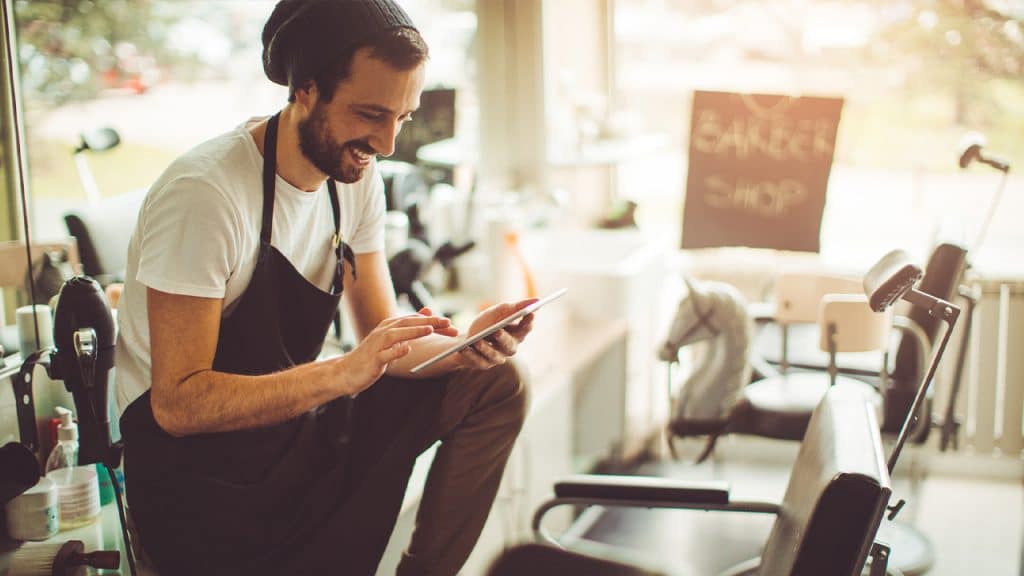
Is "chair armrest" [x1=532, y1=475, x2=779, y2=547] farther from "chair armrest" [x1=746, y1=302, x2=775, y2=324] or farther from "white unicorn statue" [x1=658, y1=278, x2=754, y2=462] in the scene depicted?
"chair armrest" [x1=746, y1=302, x2=775, y2=324]

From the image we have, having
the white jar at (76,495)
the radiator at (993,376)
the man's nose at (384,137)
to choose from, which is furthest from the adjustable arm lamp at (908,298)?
the radiator at (993,376)

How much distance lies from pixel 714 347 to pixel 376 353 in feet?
5.17

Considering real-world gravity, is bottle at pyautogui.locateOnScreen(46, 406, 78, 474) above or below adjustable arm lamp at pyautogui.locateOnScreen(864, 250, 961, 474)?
below

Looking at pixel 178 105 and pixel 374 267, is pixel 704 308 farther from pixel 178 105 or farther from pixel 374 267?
pixel 178 105

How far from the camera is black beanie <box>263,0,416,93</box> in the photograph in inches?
56.9

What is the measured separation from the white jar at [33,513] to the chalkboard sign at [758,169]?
6.60ft

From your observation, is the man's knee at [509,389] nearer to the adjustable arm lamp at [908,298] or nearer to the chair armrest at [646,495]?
the chair armrest at [646,495]

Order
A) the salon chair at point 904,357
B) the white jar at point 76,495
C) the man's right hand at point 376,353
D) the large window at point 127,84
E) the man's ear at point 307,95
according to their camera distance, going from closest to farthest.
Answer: the man's right hand at point 376,353 → the man's ear at point 307,95 → the white jar at point 76,495 → the large window at point 127,84 → the salon chair at point 904,357

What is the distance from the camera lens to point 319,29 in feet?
4.74

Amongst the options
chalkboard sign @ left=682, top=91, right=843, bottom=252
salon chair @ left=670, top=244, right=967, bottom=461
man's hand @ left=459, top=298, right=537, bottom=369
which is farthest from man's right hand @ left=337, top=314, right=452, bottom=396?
chalkboard sign @ left=682, top=91, right=843, bottom=252

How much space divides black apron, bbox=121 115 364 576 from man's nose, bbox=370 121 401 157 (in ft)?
0.55

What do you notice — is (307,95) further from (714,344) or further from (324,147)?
(714,344)

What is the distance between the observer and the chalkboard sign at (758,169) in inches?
113

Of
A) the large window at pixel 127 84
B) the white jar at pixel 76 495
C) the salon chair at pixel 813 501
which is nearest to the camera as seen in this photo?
the salon chair at pixel 813 501
